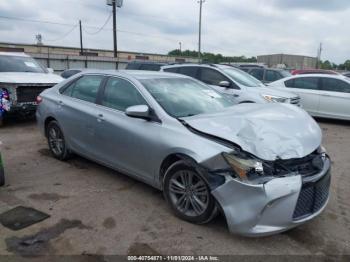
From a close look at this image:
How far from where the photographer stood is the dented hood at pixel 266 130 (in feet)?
11.5

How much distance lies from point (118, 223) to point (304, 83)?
9.32 meters

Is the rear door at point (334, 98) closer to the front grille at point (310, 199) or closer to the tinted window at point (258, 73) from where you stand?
the tinted window at point (258, 73)

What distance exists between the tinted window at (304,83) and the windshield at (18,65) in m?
7.85

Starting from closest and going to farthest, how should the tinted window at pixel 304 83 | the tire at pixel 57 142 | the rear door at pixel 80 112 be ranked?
the rear door at pixel 80 112
the tire at pixel 57 142
the tinted window at pixel 304 83

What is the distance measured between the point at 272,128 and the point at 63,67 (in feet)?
94.3

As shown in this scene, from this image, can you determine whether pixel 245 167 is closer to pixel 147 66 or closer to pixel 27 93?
pixel 27 93

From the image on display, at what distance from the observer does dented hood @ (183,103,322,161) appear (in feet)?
11.5

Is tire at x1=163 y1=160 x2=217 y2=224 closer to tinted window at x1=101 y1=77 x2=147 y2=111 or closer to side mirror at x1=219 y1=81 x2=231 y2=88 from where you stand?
tinted window at x1=101 y1=77 x2=147 y2=111

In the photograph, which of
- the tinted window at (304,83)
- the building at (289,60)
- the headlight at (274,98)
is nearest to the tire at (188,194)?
the headlight at (274,98)

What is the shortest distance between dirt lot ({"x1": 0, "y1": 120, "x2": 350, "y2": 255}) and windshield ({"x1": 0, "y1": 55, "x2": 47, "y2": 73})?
4927 mm

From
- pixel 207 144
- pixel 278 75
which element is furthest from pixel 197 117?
pixel 278 75

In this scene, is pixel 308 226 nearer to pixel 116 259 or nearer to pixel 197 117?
pixel 197 117

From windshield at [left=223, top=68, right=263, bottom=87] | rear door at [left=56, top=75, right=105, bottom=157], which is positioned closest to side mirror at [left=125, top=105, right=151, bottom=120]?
rear door at [left=56, top=75, right=105, bottom=157]

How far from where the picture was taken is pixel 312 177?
3.47 meters
